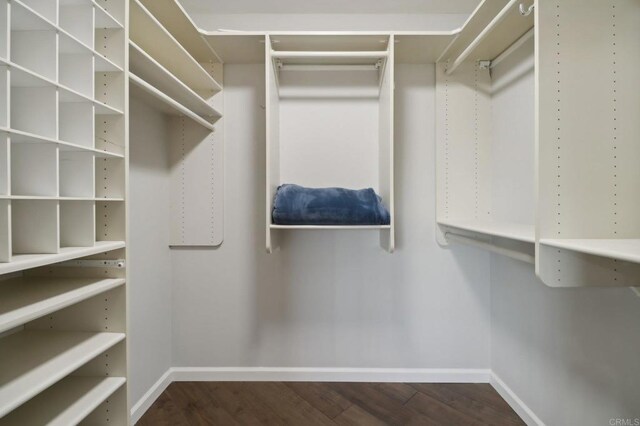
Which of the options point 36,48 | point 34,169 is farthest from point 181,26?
point 34,169

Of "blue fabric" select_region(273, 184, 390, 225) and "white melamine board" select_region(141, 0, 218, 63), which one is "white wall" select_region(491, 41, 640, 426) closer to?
"blue fabric" select_region(273, 184, 390, 225)

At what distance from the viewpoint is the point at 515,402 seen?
1537 millimetres

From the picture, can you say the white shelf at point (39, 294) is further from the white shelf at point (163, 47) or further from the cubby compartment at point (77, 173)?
the white shelf at point (163, 47)

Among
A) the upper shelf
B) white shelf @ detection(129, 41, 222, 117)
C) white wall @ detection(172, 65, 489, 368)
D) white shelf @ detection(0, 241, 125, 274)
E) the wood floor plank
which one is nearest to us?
white shelf @ detection(0, 241, 125, 274)

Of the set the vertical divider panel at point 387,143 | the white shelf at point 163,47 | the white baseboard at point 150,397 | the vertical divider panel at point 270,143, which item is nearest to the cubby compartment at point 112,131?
the white shelf at point 163,47

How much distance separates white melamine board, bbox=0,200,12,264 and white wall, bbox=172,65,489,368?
1.17m

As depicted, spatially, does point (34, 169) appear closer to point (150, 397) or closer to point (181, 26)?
point (181, 26)

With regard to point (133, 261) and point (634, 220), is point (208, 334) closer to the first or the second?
point (133, 261)

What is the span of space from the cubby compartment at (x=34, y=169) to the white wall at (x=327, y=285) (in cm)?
106

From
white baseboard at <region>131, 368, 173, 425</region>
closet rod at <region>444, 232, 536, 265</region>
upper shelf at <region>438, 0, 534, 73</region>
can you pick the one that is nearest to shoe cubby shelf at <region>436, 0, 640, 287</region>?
closet rod at <region>444, 232, 536, 265</region>

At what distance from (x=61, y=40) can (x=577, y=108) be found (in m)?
1.57

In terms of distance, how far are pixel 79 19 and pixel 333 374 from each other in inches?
79.7

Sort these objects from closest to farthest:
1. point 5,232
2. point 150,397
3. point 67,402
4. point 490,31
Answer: point 5,232 → point 67,402 → point 490,31 → point 150,397

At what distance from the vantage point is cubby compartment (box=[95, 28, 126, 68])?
0.97 m
